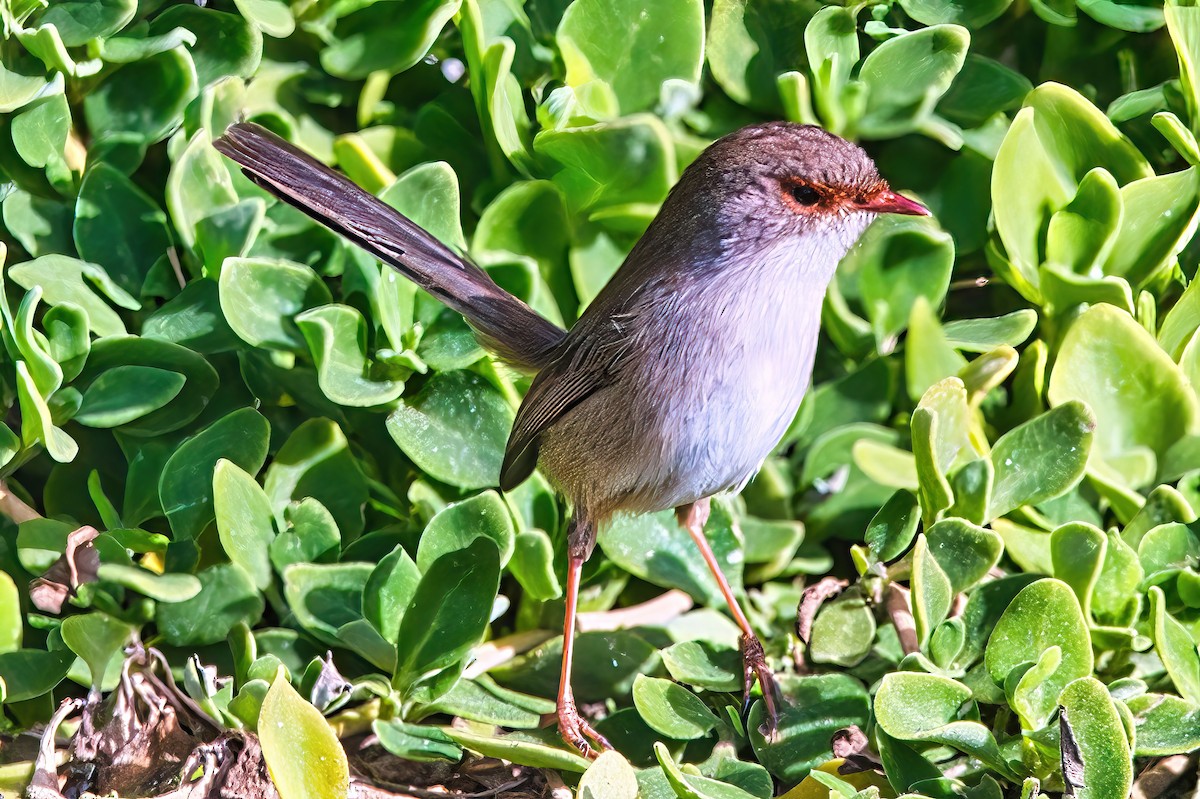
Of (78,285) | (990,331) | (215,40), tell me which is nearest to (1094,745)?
(990,331)

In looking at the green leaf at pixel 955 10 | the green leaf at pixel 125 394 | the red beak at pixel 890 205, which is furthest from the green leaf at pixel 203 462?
the green leaf at pixel 955 10

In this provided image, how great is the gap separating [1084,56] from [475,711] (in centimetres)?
241

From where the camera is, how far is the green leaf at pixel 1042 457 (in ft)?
9.00

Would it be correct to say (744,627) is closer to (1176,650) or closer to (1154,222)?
(1176,650)

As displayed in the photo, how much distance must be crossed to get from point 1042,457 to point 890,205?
68cm

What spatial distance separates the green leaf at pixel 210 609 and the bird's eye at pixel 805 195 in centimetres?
151

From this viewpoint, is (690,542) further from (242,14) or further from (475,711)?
(242,14)

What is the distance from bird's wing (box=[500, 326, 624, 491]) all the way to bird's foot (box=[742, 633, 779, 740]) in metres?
0.70

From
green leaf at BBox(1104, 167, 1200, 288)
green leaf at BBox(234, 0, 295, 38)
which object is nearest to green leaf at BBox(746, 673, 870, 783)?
green leaf at BBox(1104, 167, 1200, 288)

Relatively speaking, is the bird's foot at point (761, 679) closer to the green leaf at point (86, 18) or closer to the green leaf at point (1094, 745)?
the green leaf at point (1094, 745)

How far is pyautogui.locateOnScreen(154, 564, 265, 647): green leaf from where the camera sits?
276 cm

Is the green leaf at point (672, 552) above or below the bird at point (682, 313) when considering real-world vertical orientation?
below

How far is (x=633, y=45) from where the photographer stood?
311 centimetres

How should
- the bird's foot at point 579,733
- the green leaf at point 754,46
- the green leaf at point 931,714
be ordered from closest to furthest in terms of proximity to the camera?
the green leaf at point 931,714 < the bird's foot at point 579,733 < the green leaf at point 754,46
